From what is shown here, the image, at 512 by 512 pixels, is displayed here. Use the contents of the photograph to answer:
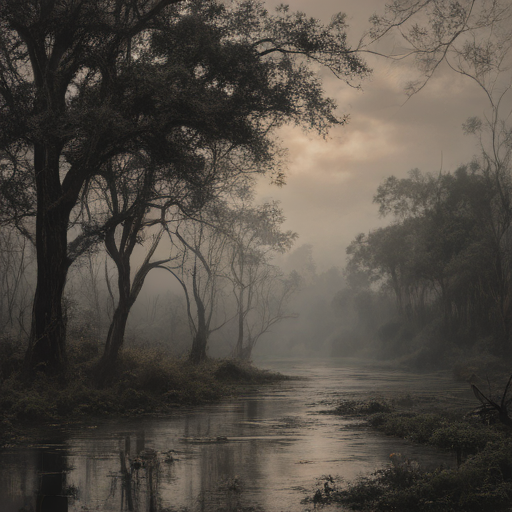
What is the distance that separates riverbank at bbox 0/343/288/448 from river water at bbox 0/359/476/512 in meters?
0.90

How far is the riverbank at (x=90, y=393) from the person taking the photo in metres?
12.3

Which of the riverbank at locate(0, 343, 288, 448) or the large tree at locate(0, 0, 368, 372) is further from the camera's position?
the large tree at locate(0, 0, 368, 372)

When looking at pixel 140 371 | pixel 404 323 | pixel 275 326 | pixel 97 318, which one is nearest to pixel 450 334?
pixel 404 323

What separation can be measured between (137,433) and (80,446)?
1805 mm

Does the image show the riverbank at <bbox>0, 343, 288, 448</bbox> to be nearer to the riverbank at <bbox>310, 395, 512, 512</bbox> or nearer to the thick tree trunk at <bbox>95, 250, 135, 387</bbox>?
the thick tree trunk at <bbox>95, 250, 135, 387</bbox>

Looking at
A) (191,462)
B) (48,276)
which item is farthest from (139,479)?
(48,276)

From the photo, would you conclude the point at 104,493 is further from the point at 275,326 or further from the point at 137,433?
the point at 275,326

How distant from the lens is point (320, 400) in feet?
63.5

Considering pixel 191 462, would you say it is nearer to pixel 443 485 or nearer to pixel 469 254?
pixel 443 485

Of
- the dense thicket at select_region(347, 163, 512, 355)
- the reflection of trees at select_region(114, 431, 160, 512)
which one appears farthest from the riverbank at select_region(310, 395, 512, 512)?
the dense thicket at select_region(347, 163, 512, 355)

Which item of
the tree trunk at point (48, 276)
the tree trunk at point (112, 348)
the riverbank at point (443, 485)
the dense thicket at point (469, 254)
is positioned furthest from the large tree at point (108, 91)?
the dense thicket at point (469, 254)

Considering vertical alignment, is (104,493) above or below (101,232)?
below

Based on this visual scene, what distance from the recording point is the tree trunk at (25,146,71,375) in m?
15.1

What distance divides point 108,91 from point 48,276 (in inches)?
201
